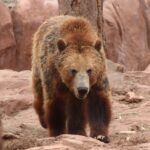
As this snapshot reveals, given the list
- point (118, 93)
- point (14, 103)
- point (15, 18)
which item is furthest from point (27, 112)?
point (15, 18)

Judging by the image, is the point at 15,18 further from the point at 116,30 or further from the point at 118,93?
the point at 118,93

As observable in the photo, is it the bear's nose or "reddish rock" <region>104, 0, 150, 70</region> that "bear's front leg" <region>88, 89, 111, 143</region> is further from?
"reddish rock" <region>104, 0, 150, 70</region>

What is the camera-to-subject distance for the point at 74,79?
5473 millimetres

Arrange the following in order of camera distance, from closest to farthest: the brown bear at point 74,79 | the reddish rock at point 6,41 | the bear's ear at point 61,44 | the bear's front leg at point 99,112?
the brown bear at point 74,79 < the bear's ear at point 61,44 < the bear's front leg at point 99,112 < the reddish rock at point 6,41

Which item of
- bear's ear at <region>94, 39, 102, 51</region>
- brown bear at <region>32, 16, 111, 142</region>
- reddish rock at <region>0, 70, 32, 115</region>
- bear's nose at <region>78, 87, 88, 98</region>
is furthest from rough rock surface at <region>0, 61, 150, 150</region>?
bear's ear at <region>94, 39, 102, 51</region>

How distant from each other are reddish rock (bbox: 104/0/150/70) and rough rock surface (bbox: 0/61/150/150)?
5240 mm

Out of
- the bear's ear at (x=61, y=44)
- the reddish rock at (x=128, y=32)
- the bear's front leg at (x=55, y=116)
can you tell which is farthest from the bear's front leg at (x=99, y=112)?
the reddish rock at (x=128, y=32)

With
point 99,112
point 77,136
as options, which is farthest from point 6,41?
point 77,136

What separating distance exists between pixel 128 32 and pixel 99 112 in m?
9.44

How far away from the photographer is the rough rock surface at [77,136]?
4.90m

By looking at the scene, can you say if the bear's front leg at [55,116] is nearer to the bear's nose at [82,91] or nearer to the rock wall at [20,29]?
the bear's nose at [82,91]

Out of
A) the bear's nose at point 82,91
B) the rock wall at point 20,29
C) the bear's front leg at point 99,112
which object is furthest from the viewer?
the rock wall at point 20,29

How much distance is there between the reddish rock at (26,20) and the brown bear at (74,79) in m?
7.77

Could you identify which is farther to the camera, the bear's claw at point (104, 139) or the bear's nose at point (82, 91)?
the bear's claw at point (104, 139)
